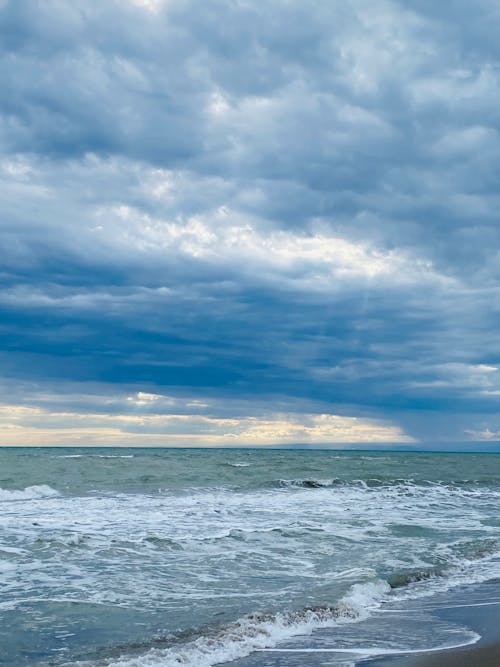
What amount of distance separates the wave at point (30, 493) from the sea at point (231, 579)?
214cm

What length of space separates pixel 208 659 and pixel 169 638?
816 mm

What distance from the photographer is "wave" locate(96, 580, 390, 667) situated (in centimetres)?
630

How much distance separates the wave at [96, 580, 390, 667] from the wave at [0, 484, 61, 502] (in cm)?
1764

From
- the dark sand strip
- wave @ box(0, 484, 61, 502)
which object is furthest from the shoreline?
wave @ box(0, 484, 61, 502)

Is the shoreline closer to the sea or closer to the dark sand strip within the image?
the dark sand strip

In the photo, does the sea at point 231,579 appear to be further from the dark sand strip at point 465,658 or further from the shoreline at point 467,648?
the dark sand strip at point 465,658

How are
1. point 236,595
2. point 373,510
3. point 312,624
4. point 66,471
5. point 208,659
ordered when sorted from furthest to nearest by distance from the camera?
point 66,471, point 373,510, point 236,595, point 312,624, point 208,659

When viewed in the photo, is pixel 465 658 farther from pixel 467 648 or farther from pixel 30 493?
pixel 30 493

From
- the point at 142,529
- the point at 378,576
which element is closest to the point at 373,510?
the point at 142,529

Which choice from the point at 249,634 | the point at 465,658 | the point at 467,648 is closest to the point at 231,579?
the point at 249,634

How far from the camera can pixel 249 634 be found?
7168 millimetres

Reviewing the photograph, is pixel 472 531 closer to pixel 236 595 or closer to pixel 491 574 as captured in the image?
pixel 491 574

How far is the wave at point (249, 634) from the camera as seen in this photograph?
6.30 meters

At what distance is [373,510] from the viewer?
20922 millimetres
